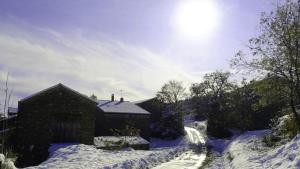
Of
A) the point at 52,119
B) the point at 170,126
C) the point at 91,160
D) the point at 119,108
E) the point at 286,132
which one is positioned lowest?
the point at 91,160

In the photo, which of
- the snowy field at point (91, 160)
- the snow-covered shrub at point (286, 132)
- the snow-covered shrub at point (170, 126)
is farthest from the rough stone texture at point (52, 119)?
the snow-covered shrub at point (170, 126)

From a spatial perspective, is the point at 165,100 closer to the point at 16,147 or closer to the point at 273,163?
the point at 16,147

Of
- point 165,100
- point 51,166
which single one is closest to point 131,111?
point 165,100

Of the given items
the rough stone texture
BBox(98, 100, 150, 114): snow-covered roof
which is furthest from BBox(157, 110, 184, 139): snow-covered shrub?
the rough stone texture

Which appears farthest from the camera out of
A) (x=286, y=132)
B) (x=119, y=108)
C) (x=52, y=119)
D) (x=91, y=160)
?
(x=119, y=108)

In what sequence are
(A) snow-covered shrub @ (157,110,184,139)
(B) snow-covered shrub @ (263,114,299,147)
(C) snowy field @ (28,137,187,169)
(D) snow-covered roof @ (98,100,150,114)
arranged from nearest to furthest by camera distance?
(C) snowy field @ (28,137,187,169) < (B) snow-covered shrub @ (263,114,299,147) < (D) snow-covered roof @ (98,100,150,114) < (A) snow-covered shrub @ (157,110,184,139)

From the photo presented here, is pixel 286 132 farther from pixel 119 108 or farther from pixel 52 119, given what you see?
pixel 119 108

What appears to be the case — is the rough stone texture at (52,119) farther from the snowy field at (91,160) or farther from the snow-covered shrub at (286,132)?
the snow-covered shrub at (286,132)

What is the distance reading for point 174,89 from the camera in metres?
85.6

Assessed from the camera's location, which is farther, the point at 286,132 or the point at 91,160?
the point at 91,160

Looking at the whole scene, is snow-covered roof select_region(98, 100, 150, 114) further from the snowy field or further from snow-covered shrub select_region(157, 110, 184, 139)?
the snowy field

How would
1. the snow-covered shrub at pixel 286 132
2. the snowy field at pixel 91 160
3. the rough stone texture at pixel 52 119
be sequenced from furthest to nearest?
1. the rough stone texture at pixel 52 119
2. the snow-covered shrub at pixel 286 132
3. the snowy field at pixel 91 160

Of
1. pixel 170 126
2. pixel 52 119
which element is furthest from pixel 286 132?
pixel 170 126

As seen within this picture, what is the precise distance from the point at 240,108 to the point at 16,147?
4688 centimetres
